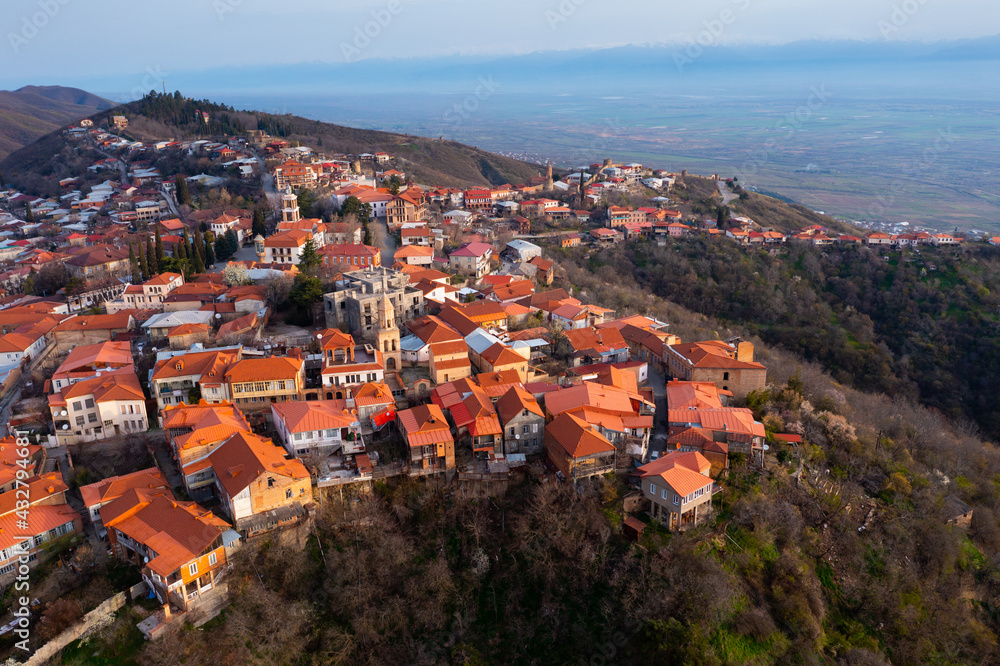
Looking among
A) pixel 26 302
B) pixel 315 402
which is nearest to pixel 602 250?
pixel 315 402

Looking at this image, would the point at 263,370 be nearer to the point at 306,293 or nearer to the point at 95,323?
the point at 306,293

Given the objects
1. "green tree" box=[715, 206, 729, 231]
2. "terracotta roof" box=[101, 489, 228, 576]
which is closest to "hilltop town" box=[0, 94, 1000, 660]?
"terracotta roof" box=[101, 489, 228, 576]

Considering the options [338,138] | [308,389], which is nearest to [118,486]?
[308,389]

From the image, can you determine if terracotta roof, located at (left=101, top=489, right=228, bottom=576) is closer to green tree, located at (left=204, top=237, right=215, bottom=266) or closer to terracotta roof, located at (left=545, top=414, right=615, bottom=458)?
terracotta roof, located at (left=545, top=414, right=615, bottom=458)

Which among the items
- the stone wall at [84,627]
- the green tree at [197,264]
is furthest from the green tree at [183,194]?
the stone wall at [84,627]

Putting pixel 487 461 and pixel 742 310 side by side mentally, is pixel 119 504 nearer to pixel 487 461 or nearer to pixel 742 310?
pixel 487 461
